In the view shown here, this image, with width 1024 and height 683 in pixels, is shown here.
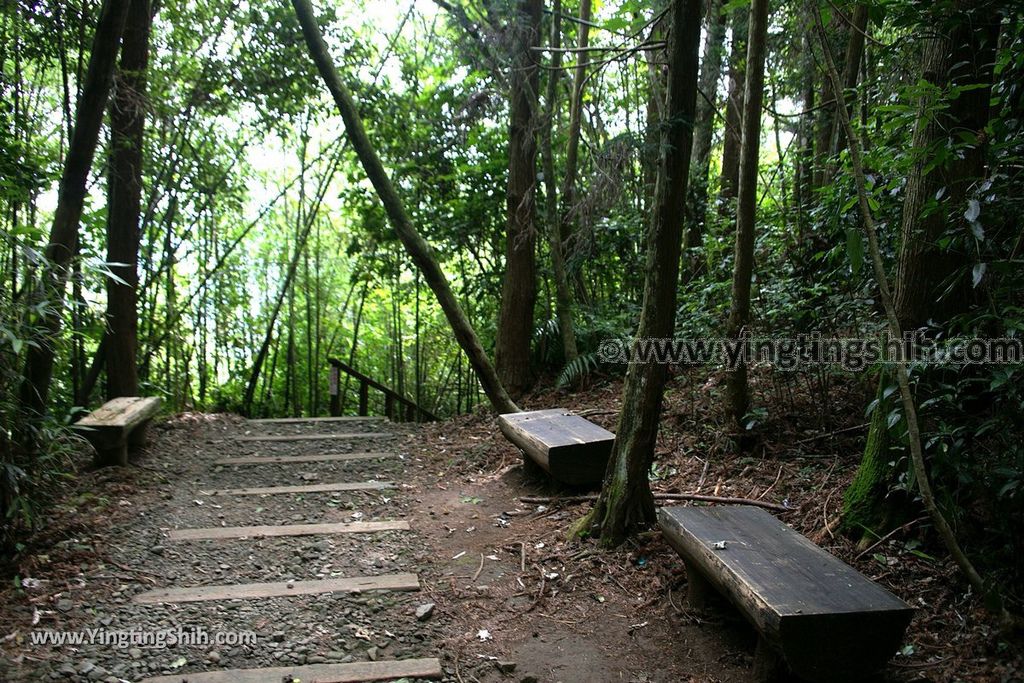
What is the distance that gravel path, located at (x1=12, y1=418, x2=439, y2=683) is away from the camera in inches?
113

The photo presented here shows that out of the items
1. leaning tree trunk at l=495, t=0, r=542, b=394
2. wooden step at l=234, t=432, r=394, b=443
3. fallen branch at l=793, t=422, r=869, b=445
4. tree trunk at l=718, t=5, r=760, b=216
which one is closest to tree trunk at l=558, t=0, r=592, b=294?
leaning tree trunk at l=495, t=0, r=542, b=394

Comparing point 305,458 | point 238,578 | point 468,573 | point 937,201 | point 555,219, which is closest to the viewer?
point 937,201

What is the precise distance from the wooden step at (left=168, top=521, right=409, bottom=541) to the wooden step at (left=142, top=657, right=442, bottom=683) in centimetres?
155

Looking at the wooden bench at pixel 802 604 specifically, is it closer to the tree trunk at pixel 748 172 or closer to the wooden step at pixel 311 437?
the tree trunk at pixel 748 172

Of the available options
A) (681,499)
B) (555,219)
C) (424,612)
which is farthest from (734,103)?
(424,612)

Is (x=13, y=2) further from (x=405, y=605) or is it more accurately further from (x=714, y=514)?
(x=714, y=514)

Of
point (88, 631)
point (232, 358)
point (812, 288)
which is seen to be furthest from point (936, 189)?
point (232, 358)

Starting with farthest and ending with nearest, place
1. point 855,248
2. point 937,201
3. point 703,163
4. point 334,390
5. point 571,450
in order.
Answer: point 334,390 → point 703,163 → point 571,450 → point 937,201 → point 855,248

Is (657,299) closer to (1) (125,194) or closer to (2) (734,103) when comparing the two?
(2) (734,103)

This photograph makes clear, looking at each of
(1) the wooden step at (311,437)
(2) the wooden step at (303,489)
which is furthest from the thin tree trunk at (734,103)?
(2) the wooden step at (303,489)

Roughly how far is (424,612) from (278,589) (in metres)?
0.81

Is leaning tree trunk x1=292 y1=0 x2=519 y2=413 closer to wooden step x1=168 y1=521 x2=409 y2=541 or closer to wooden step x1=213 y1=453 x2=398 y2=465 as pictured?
wooden step x1=213 y1=453 x2=398 y2=465

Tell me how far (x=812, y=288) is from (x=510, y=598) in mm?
2888

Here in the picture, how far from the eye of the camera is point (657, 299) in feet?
12.2
